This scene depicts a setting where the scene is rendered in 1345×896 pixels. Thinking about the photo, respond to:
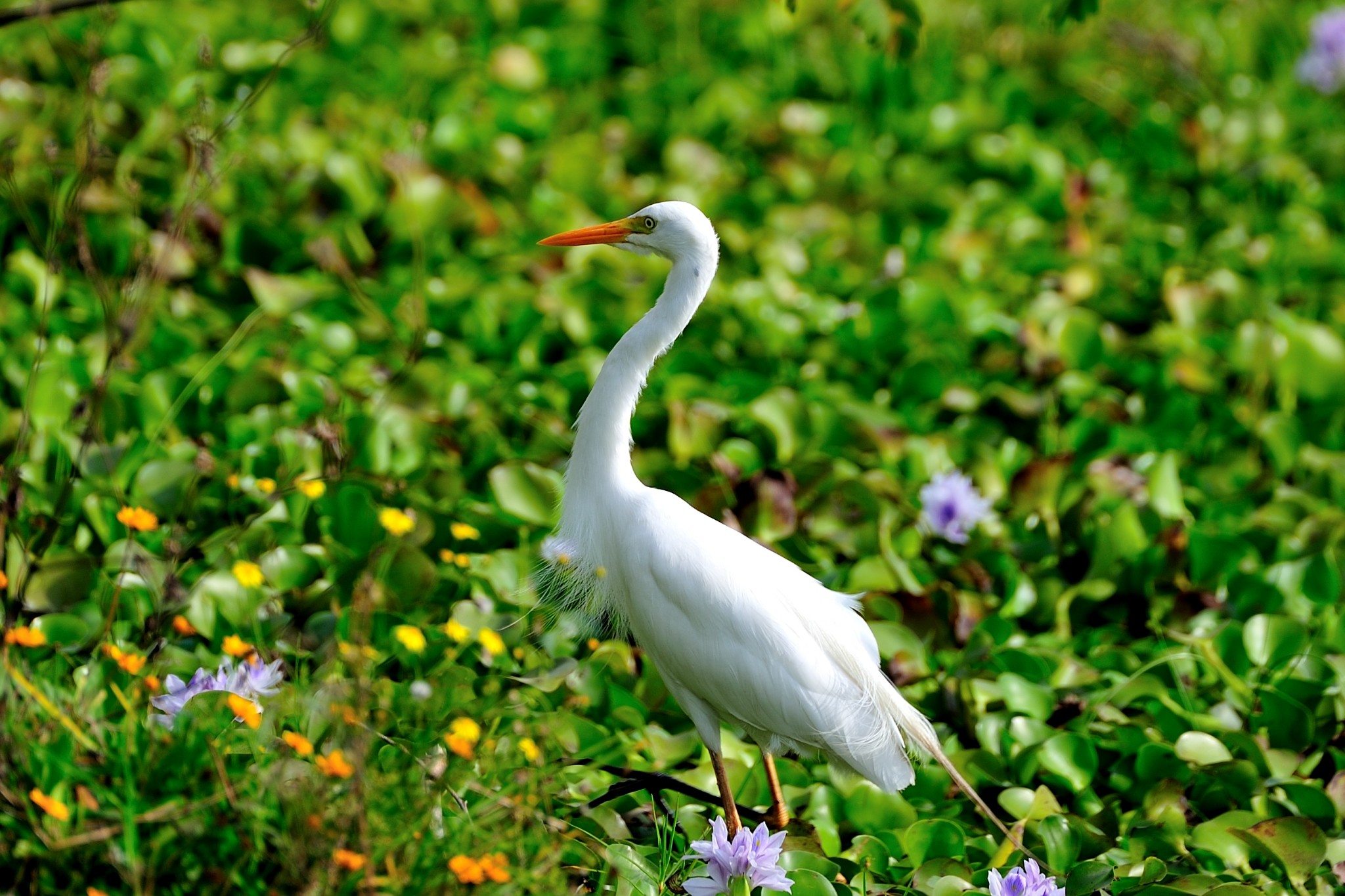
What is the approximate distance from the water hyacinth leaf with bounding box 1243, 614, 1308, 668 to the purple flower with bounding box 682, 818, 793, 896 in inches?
59.0

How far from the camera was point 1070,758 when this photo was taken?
283cm

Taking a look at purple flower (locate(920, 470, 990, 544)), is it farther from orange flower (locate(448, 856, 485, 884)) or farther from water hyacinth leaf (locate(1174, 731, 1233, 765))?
orange flower (locate(448, 856, 485, 884))

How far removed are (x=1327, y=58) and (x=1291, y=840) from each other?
5.01 m

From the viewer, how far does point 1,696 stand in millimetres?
2145

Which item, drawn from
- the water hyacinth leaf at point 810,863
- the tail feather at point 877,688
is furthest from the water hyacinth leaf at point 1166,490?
the water hyacinth leaf at point 810,863

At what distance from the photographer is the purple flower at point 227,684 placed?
230cm

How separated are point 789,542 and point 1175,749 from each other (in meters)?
1.08

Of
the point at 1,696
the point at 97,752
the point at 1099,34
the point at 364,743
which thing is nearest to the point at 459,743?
the point at 364,743

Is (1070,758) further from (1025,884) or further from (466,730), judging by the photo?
(466,730)

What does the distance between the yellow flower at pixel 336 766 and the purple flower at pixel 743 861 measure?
1.96ft

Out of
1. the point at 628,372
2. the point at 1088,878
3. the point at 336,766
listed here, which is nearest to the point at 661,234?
the point at 628,372

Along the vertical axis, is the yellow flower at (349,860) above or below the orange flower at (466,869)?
above

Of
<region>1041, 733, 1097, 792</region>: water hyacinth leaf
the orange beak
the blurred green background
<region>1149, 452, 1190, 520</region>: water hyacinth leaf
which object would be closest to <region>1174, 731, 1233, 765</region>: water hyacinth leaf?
the blurred green background

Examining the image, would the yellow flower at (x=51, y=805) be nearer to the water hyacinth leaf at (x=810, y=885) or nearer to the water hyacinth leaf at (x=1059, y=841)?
the water hyacinth leaf at (x=810, y=885)
